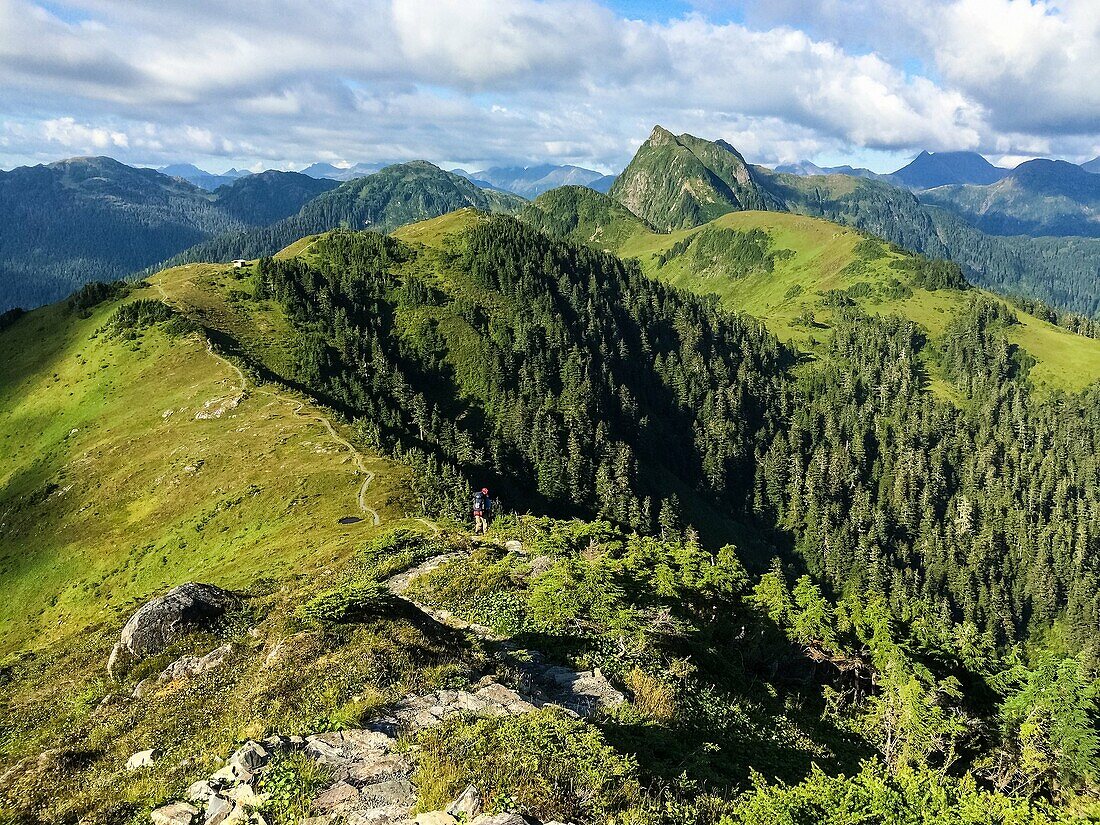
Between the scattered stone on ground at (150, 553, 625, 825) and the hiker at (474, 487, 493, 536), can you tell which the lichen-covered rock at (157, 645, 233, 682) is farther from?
the hiker at (474, 487, 493, 536)

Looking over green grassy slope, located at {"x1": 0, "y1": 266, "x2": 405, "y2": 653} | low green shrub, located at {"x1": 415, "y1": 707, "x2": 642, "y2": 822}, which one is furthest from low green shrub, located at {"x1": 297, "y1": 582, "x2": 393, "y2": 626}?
green grassy slope, located at {"x1": 0, "y1": 266, "x2": 405, "y2": 653}

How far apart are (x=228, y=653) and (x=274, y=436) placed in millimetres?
64046

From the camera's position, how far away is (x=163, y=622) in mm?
29094

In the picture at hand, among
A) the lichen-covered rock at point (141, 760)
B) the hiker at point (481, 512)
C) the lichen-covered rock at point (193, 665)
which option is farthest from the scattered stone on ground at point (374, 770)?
the hiker at point (481, 512)

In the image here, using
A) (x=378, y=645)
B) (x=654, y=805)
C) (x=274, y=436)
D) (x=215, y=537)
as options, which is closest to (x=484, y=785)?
(x=654, y=805)

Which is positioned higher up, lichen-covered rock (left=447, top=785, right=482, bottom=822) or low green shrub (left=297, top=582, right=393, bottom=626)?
lichen-covered rock (left=447, top=785, right=482, bottom=822)

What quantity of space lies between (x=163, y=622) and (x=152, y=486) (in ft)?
205

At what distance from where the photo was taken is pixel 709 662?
28.6m

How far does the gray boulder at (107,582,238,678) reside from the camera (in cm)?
2830

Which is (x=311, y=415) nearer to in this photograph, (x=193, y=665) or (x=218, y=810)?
(x=193, y=665)

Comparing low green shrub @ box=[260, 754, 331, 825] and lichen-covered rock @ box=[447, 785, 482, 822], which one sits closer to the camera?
lichen-covered rock @ box=[447, 785, 482, 822]

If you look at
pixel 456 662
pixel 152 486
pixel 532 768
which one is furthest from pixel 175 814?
pixel 152 486

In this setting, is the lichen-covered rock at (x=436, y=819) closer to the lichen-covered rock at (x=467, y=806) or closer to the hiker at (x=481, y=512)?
the lichen-covered rock at (x=467, y=806)

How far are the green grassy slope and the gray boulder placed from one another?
1612cm
